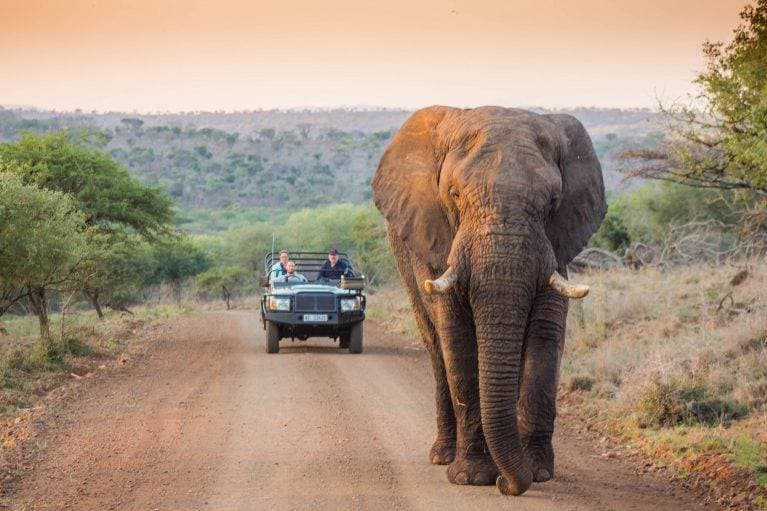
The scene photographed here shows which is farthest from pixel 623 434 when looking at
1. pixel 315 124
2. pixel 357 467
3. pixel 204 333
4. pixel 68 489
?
pixel 315 124

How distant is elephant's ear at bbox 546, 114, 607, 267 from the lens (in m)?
8.78

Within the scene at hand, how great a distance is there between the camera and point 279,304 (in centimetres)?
1953

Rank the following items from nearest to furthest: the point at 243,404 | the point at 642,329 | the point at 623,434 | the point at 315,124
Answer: the point at 623,434 < the point at 243,404 < the point at 642,329 < the point at 315,124

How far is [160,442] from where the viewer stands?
10953mm

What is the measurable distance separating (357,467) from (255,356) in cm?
969

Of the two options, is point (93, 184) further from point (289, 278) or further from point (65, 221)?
point (65, 221)

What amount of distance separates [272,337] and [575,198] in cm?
1138

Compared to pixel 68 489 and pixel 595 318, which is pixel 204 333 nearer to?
pixel 595 318

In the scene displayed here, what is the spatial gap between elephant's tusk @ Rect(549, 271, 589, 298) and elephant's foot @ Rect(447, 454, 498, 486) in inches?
63.5

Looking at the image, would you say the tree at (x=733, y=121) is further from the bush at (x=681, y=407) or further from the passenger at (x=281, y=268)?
the passenger at (x=281, y=268)

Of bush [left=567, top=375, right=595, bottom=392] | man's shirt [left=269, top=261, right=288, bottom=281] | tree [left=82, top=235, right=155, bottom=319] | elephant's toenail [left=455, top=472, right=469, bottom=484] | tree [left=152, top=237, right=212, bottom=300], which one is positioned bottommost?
tree [left=152, top=237, right=212, bottom=300]

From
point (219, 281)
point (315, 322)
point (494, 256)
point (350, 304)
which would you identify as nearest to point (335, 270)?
point (350, 304)

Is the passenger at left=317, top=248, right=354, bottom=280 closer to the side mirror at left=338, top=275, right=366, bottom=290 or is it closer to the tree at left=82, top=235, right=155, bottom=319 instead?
the side mirror at left=338, top=275, right=366, bottom=290

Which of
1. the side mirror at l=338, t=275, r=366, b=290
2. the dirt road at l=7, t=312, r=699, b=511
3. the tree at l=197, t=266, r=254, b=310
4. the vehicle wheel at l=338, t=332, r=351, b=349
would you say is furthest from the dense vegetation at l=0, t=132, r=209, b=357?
the vehicle wheel at l=338, t=332, r=351, b=349
